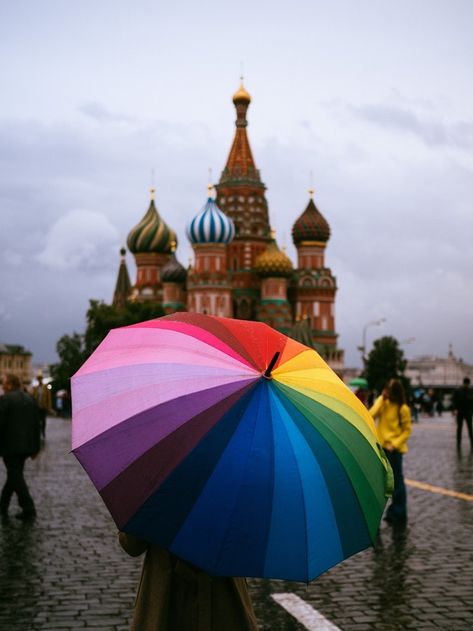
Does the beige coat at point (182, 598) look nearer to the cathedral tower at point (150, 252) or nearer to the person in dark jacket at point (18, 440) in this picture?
the person in dark jacket at point (18, 440)

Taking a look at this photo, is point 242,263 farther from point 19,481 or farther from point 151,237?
point 19,481

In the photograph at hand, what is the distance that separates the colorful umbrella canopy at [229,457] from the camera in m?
3.29

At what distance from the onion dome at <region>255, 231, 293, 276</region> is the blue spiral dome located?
13.7 feet

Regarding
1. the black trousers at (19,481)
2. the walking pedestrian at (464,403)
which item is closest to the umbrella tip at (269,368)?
the black trousers at (19,481)

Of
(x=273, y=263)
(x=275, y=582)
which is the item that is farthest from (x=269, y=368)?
(x=273, y=263)

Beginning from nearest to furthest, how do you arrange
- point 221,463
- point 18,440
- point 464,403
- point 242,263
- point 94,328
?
point 221,463, point 18,440, point 464,403, point 94,328, point 242,263

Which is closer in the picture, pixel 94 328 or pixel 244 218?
pixel 94 328

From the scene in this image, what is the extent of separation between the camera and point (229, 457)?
10.8 feet

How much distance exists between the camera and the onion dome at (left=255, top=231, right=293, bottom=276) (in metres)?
73.2

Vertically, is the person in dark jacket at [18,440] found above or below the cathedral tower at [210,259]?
below

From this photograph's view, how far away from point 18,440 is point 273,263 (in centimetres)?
6298

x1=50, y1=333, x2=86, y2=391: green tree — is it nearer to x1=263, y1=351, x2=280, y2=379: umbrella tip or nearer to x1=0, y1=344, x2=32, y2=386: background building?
x1=263, y1=351, x2=280, y2=379: umbrella tip

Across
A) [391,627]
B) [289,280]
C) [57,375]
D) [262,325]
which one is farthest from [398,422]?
[289,280]

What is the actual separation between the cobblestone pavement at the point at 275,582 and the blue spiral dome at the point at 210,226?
58653 mm
